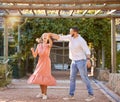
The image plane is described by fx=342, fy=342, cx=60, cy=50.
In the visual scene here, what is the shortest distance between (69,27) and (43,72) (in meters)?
7.98

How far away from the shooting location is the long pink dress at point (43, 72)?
8445mm

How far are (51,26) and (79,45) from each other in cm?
824

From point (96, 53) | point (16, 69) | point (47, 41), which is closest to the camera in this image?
point (47, 41)

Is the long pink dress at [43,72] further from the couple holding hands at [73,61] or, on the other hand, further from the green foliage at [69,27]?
the green foliage at [69,27]

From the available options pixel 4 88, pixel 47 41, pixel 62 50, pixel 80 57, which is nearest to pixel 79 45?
pixel 80 57

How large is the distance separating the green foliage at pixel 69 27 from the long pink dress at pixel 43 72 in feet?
24.8

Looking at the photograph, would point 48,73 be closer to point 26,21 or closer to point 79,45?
point 79,45

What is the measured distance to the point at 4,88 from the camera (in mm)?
A: 10906

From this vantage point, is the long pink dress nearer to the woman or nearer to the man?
the woman

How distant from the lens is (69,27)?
16359 mm

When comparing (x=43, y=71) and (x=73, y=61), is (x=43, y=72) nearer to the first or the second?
(x=43, y=71)

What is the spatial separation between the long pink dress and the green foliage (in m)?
7.57

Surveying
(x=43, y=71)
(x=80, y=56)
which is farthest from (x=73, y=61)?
(x=43, y=71)

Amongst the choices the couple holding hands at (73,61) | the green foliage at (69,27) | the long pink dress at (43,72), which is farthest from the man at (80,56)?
the green foliage at (69,27)
